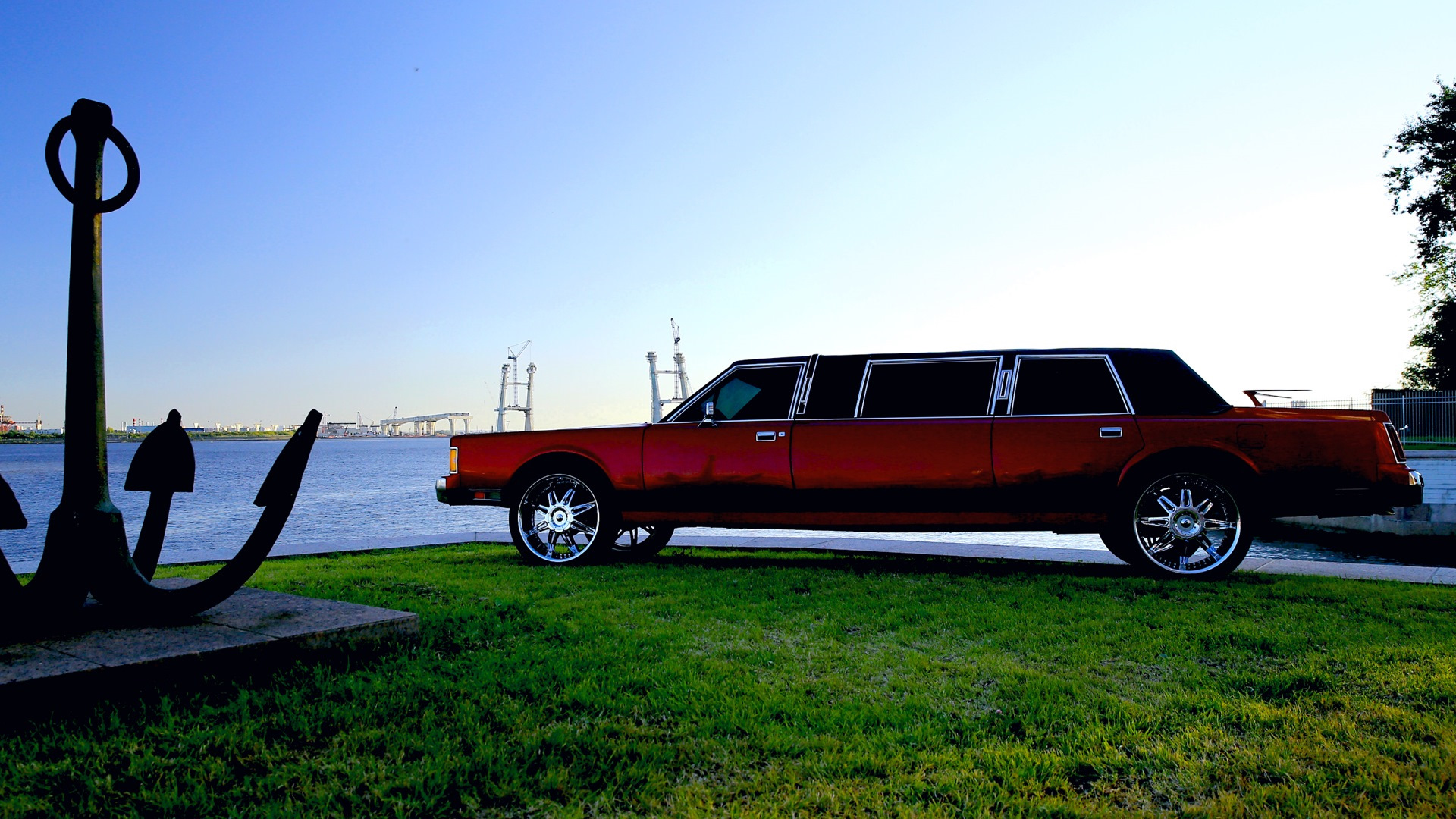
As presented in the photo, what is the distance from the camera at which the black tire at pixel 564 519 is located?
8.27m

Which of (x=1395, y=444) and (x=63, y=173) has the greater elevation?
(x=63, y=173)

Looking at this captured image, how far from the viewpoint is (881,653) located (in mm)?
4461

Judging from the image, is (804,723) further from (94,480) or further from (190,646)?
(94,480)

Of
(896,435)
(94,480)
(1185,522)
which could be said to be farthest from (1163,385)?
(94,480)

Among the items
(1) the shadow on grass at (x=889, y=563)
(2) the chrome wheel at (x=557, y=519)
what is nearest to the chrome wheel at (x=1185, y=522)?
(1) the shadow on grass at (x=889, y=563)

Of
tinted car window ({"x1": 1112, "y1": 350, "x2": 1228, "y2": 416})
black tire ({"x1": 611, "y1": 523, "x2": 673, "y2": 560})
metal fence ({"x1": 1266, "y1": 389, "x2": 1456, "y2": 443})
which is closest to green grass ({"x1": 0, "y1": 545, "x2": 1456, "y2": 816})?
tinted car window ({"x1": 1112, "y1": 350, "x2": 1228, "y2": 416})

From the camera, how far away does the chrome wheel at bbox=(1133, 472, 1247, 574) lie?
717cm

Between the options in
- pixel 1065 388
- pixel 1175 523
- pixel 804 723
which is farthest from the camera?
pixel 1065 388

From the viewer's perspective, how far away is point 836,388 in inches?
313

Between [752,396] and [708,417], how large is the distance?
44 cm

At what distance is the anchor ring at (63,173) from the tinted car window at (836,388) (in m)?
5.10

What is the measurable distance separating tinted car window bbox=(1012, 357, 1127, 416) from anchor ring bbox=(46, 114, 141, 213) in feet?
20.4

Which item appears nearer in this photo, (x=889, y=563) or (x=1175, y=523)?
(x=1175, y=523)

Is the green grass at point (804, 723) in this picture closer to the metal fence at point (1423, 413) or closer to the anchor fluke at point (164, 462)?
the anchor fluke at point (164, 462)
